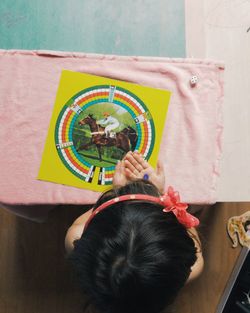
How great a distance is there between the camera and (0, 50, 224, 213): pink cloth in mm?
790

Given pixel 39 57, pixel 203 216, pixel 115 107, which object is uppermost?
pixel 39 57

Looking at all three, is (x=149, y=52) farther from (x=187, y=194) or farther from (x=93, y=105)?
(x=187, y=194)

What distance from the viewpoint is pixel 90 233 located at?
2.11ft

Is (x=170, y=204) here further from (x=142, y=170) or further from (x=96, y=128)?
(x=96, y=128)

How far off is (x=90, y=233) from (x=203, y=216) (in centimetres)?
66

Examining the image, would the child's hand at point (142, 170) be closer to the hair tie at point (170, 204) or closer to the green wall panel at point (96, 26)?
the hair tie at point (170, 204)

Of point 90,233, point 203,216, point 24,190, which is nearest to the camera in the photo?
point 90,233

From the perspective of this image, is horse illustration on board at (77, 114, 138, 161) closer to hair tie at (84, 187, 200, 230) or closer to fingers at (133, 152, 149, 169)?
fingers at (133, 152, 149, 169)

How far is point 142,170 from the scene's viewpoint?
790 mm

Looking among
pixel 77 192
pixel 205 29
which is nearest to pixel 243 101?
pixel 205 29

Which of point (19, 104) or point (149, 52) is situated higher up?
point (149, 52)

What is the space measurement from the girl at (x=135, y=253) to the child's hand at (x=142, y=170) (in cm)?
9

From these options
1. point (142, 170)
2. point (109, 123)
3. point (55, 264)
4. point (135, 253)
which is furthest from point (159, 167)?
point (55, 264)

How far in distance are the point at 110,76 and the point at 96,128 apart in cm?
12
